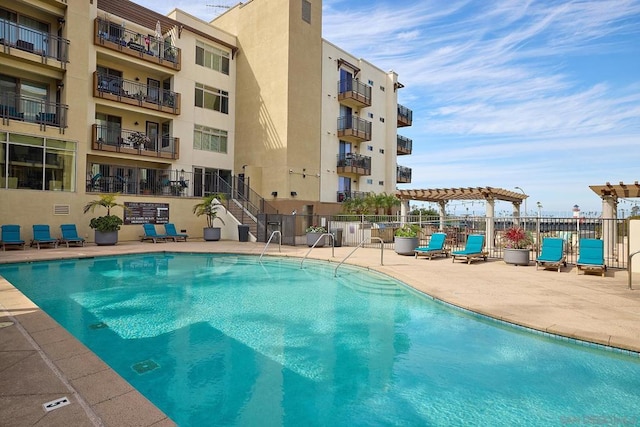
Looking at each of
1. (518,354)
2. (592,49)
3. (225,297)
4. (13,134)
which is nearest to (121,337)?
(225,297)

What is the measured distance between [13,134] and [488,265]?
66.7ft

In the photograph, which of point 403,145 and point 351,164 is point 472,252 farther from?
point 403,145

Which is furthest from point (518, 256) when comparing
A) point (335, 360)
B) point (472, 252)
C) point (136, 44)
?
point (136, 44)

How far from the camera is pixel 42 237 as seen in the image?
640 inches

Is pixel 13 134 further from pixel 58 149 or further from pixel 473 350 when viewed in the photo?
pixel 473 350

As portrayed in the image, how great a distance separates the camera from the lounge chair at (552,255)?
38.1ft

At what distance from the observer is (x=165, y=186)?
22.2m

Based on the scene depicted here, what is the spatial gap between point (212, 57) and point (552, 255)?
2336 centimetres

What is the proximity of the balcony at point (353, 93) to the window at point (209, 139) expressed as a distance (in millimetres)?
9536

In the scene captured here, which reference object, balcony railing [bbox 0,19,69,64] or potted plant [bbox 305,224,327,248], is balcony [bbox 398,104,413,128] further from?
balcony railing [bbox 0,19,69,64]

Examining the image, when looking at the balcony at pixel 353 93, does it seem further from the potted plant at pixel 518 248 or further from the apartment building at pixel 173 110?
the potted plant at pixel 518 248

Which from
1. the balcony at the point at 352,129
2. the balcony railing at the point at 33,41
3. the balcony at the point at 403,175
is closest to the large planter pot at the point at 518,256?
the balcony at the point at 352,129

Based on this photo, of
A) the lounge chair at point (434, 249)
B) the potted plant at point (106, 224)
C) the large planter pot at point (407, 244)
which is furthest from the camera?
the potted plant at point (106, 224)

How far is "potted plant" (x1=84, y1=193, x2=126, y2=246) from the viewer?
17484 millimetres
